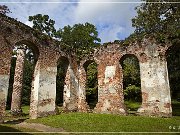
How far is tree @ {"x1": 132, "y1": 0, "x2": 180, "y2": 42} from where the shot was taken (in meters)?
14.1

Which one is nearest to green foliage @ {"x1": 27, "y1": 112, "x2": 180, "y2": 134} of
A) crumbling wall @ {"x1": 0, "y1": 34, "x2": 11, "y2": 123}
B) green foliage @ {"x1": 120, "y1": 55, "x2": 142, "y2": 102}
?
crumbling wall @ {"x1": 0, "y1": 34, "x2": 11, "y2": 123}

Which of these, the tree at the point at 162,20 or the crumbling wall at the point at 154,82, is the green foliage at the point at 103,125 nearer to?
the crumbling wall at the point at 154,82

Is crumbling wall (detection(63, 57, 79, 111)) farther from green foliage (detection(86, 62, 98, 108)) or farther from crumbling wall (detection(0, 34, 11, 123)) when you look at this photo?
green foliage (detection(86, 62, 98, 108))

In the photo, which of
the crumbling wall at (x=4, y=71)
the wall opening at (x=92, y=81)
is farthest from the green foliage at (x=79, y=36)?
the crumbling wall at (x=4, y=71)

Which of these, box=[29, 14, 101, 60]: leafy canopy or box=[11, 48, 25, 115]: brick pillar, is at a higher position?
box=[29, 14, 101, 60]: leafy canopy

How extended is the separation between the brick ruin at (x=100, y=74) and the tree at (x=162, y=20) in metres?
0.74

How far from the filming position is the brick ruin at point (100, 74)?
13461 millimetres

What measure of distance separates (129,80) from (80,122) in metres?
18.2

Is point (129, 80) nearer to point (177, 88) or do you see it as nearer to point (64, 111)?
point (177, 88)

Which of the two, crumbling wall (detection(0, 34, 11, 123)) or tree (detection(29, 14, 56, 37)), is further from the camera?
tree (detection(29, 14, 56, 37))

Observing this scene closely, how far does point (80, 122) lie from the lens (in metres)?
12.0

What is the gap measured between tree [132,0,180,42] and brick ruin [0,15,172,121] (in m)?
0.74

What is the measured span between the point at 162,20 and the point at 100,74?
5907 millimetres

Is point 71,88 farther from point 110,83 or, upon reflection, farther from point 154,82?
point 154,82
